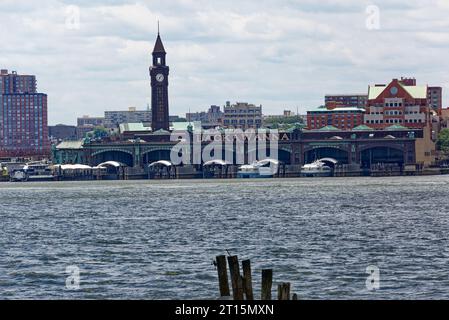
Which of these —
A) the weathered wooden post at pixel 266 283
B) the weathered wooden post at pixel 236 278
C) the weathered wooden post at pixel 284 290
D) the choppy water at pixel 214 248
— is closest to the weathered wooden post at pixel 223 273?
the weathered wooden post at pixel 236 278

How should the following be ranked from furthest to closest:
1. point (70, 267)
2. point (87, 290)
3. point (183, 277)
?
point (70, 267), point (183, 277), point (87, 290)

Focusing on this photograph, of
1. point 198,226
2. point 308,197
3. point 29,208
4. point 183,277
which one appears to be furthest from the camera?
point 308,197

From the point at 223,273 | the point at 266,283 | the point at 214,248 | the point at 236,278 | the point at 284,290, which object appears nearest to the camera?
the point at 284,290

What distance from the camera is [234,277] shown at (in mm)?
31281

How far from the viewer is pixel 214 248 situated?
218 ft

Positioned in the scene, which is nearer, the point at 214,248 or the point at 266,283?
the point at 266,283

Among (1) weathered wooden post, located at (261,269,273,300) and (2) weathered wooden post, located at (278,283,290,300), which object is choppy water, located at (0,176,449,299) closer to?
(1) weathered wooden post, located at (261,269,273,300)

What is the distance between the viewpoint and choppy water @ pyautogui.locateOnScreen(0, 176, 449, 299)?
47.8 m

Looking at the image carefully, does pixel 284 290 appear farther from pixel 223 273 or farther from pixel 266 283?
pixel 223 273

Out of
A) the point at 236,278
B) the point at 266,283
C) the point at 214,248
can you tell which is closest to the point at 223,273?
the point at 236,278

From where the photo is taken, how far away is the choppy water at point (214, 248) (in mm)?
47781

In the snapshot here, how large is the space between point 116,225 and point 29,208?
1478 inches
